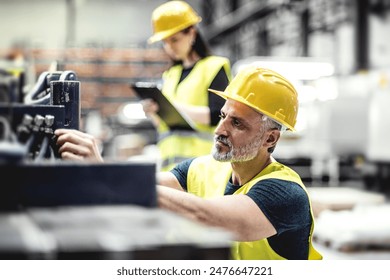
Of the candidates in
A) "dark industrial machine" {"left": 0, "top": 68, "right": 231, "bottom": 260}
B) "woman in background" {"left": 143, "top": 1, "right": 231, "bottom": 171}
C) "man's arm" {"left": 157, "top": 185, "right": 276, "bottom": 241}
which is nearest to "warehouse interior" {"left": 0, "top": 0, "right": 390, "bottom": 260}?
"dark industrial machine" {"left": 0, "top": 68, "right": 231, "bottom": 260}

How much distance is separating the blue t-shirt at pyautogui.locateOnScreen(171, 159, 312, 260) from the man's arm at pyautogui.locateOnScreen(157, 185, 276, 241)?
0.03 metres

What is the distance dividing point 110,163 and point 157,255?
19cm

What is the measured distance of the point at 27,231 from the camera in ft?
3.02

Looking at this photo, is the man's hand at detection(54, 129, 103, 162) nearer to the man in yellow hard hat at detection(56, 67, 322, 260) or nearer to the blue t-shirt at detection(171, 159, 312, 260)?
the man in yellow hard hat at detection(56, 67, 322, 260)

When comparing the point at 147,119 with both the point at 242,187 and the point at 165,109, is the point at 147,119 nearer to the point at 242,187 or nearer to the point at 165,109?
the point at 165,109

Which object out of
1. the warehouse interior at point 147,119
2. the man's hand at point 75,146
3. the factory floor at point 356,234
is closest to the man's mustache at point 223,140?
the warehouse interior at point 147,119

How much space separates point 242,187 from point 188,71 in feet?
3.18

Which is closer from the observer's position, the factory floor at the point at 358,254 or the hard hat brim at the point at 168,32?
the hard hat brim at the point at 168,32

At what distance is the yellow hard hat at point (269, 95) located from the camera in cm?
168

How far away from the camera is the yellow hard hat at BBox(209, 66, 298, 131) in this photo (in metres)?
1.68

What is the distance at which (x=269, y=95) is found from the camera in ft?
5.50

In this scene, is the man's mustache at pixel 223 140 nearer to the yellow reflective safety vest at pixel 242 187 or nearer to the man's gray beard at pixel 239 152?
the man's gray beard at pixel 239 152

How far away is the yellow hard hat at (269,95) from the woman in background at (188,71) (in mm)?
621

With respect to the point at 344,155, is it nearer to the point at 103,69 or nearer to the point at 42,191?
the point at 103,69
